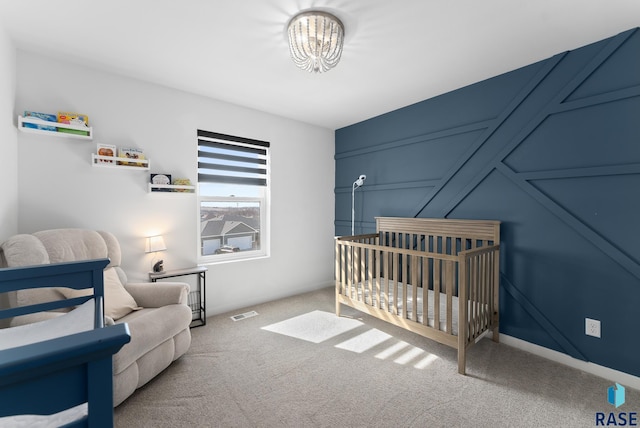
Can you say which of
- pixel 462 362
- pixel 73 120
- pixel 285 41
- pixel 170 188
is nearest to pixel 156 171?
pixel 170 188

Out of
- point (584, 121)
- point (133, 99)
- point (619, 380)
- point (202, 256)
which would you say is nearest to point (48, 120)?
point (133, 99)

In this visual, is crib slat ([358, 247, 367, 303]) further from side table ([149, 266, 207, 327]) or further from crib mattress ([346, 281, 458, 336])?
side table ([149, 266, 207, 327])

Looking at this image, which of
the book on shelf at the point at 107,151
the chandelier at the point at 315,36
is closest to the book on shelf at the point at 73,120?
the book on shelf at the point at 107,151

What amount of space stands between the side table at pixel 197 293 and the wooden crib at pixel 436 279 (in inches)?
55.2

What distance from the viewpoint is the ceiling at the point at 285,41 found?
65.6 inches

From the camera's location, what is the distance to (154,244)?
8.29 feet

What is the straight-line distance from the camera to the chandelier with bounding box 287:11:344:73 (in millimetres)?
1715

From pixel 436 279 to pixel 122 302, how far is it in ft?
7.67

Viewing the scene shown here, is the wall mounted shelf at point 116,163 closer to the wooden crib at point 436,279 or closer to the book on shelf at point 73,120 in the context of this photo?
the book on shelf at point 73,120

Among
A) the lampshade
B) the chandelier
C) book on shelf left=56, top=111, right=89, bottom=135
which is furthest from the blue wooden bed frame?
book on shelf left=56, top=111, right=89, bottom=135

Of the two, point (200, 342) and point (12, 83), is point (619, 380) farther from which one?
point (12, 83)

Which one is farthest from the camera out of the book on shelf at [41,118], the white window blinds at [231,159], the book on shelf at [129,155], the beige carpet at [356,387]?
the white window blinds at [231,159]

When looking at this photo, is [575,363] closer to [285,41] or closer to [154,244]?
Result: [285,41]

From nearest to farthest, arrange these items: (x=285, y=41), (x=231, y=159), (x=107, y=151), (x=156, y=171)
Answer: (x=285, y=41) → (x=107, y=151) → (x=156, y=171) → (x=231, y=159)
